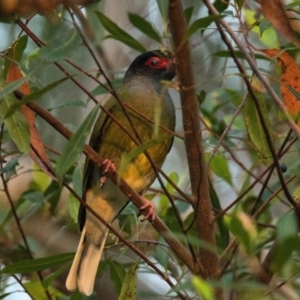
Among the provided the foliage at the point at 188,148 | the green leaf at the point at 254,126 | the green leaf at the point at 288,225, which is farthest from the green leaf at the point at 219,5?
the green leaf at the point at 288,225

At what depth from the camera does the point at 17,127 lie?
209 cm

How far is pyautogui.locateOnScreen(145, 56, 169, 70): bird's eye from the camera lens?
11.3 ft

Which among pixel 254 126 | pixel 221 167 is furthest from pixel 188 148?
pixel 221 167

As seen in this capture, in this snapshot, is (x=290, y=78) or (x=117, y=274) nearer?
(x=290, y=78)

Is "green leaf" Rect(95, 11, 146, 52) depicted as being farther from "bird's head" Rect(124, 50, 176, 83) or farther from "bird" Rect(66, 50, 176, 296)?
"bird's head" Rect(124, 50, 176, 83)

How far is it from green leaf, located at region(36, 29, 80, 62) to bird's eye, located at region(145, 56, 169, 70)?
153cm

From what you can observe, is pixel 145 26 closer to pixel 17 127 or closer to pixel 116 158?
pixel 17 127

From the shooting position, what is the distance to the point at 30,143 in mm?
2184

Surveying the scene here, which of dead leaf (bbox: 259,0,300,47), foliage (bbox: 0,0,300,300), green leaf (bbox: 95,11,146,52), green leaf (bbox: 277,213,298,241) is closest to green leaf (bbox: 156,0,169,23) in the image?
foliage (bbox: 0,0,300,300)

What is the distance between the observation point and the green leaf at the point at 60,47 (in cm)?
184

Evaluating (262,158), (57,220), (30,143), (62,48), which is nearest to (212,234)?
(262,158)

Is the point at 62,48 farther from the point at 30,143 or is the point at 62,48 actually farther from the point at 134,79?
the point at 134,79

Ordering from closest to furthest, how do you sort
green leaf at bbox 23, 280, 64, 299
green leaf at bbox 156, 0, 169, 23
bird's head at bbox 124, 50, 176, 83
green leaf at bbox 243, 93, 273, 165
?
green leaf at bbox 156, 0, 169, 23
green leaf at bbox 243, 93, 273, 165
green leaf at bbox 23, 280, 64, 299
bird's head at bbox 124, 50, 176, 83

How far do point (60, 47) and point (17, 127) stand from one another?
317 millimetres
